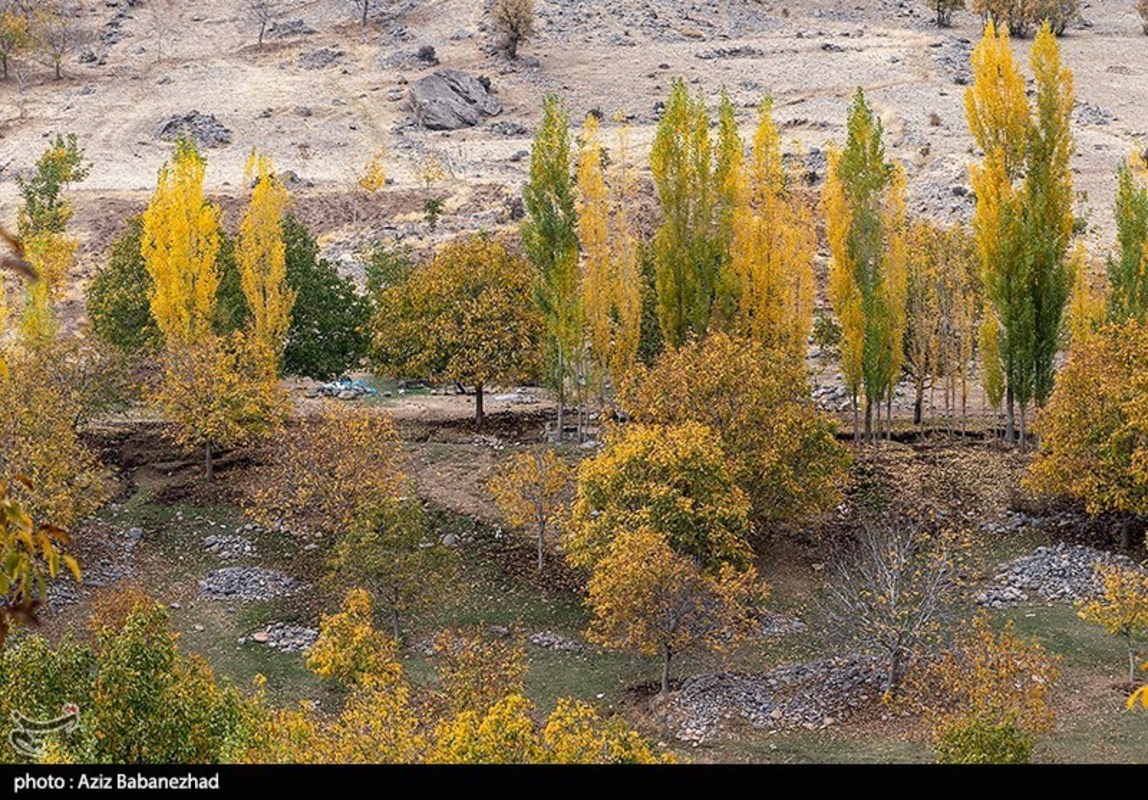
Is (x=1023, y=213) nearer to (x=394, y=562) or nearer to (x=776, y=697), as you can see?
(x=776, y=697)

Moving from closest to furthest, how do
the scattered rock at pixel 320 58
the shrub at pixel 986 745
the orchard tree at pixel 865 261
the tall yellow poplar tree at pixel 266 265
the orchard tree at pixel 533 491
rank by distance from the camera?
the shrub at pixel 986 745 → the orchard tree at pixel 533 491 → the orchard tree at pixel 865 261 → the tall yellow poplar tree at pixel 266 265 → the scattered rock at pixel 320 58

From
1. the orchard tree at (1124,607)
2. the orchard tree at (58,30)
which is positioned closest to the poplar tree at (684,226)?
the orchard tree at (1124,607)

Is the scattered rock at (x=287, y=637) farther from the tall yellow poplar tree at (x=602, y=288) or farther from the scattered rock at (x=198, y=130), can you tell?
the scattered rock at (x=198, y=130)

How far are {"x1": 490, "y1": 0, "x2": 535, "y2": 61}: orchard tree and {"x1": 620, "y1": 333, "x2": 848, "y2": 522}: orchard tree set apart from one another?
225 feet

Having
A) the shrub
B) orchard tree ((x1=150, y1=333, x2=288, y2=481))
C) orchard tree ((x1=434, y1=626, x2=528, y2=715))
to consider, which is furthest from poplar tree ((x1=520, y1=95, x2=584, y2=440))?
the shrub

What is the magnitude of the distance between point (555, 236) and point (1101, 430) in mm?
16999

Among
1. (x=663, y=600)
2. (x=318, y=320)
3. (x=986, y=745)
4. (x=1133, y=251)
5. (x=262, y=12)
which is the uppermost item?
(x=262, y=12)

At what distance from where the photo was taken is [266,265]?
143 feet

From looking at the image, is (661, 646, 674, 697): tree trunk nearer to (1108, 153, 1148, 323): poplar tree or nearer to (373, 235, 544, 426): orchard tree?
(373, 235, 544, 426): orchard tree

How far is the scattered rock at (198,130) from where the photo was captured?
85500 millimetres

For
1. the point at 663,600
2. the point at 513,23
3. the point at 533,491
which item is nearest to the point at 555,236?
the point at 533,491

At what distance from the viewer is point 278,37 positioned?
4205 inches

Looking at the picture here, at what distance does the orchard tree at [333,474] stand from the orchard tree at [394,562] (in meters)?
1.50
